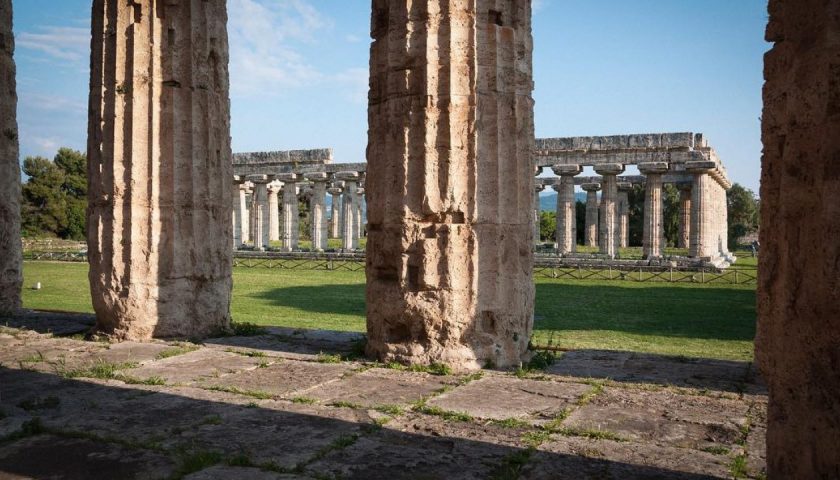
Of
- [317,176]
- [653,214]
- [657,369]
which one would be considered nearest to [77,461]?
[657,369]

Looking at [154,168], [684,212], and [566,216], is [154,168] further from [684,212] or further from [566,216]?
[684,212]

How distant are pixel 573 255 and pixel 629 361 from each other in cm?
2770

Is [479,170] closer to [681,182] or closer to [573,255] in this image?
[573,255]

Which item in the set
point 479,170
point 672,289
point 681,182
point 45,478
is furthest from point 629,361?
point 681,182

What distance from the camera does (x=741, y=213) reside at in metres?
58.7

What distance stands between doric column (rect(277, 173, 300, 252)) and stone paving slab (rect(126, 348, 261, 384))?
1298 inches

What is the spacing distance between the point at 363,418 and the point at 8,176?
886 cm

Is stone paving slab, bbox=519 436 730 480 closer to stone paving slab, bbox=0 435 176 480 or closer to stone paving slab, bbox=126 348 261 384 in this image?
stone paving slab, bbox=0 435 176 480

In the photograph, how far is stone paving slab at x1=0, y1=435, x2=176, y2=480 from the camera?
347cm

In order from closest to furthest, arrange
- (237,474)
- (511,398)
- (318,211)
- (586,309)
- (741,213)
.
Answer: (237,474), (511,398), (586,309), (318,211), (741,213)

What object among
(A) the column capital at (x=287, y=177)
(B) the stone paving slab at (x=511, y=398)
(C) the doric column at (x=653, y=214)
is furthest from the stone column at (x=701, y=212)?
(B) the stone paving slab at (x=511, y=398)

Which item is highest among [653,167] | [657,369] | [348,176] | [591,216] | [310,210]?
[348,176]

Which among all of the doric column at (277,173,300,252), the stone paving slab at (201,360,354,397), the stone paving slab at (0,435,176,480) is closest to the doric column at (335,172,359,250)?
the doric column at (277,173,300,252)

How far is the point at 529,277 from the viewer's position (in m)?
6.65
